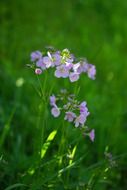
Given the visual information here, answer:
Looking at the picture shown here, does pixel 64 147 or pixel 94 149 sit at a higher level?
pixel 94 149

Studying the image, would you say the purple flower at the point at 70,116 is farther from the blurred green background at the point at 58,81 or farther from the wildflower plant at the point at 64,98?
the blurred green background at the point at 58,81

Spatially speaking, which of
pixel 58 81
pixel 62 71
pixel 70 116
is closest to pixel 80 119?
pixel 70 116

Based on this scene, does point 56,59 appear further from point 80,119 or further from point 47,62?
point 80,119

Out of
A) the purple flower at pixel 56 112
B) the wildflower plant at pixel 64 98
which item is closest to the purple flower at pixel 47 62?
the wildflower plant at pixel 64 98

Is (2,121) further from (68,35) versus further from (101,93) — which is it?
(68,35)

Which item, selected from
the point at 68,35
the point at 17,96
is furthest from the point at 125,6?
the point at 17,96

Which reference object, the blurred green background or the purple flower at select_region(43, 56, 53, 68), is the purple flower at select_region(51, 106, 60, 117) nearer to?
the purple flower at select_region(43, 56, 53, 68)

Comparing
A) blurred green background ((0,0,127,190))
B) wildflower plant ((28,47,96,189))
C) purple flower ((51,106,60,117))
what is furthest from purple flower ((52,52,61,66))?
blurred green background ((0,0,127,190))

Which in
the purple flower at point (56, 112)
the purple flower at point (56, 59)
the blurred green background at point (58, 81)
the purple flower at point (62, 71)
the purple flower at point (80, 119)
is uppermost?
the blurred green background at point (58, 81)
